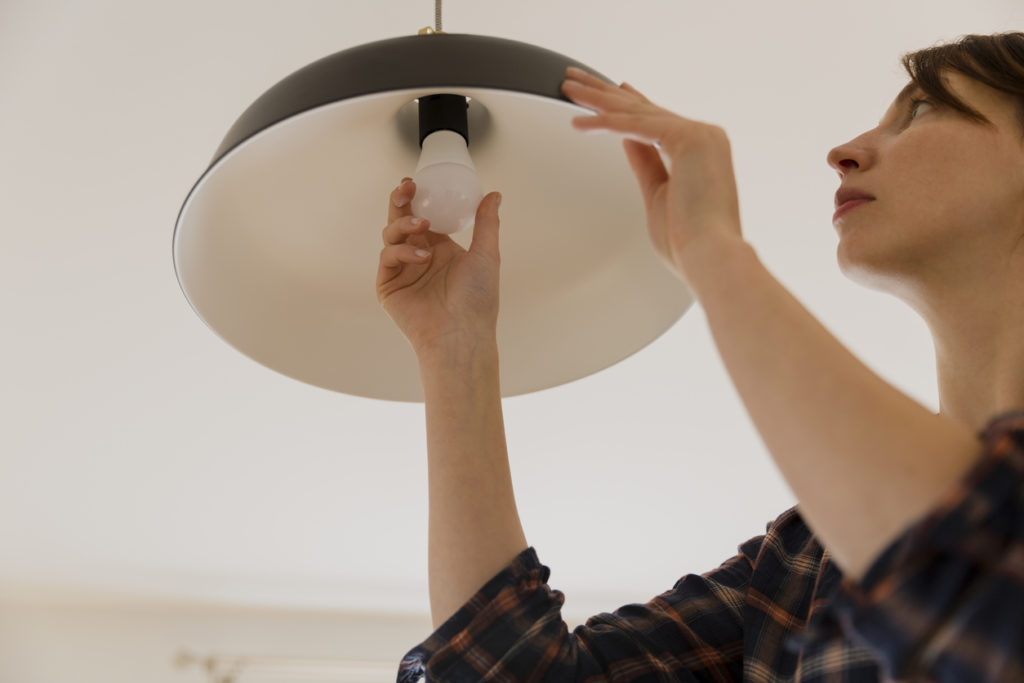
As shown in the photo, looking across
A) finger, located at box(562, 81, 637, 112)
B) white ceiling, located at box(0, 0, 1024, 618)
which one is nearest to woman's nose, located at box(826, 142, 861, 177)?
finger, located at box(562, 81, 637, 112)

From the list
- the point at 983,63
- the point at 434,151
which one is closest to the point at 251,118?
the point at 434,151

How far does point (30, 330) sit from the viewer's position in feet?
7.04

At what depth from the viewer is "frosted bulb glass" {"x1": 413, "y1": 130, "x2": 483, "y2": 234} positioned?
0.61 m

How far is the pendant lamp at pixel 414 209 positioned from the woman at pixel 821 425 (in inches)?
1.3

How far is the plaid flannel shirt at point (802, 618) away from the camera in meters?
0.39

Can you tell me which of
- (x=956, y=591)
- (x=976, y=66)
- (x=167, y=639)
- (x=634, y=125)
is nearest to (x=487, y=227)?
(x=634, y=125)

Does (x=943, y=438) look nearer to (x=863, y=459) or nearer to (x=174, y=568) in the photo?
(x=863, y=459)

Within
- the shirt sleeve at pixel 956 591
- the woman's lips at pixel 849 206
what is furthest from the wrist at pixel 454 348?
the shirt sleeve at pixel 956 591

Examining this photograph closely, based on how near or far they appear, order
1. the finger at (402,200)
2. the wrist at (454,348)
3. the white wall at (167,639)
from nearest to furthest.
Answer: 1. the finger at (402,200)
2. the wrist at (454,348)
3. the white wall at (167,639)

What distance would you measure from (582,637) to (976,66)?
66 centimetres

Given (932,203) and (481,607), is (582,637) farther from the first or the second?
(932,203)

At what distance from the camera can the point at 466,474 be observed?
781 mm

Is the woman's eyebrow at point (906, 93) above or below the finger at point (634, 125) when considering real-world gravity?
above

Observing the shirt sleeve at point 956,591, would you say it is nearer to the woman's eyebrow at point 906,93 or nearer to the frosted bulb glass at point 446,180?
the frosted bulb glass at point 446,180
